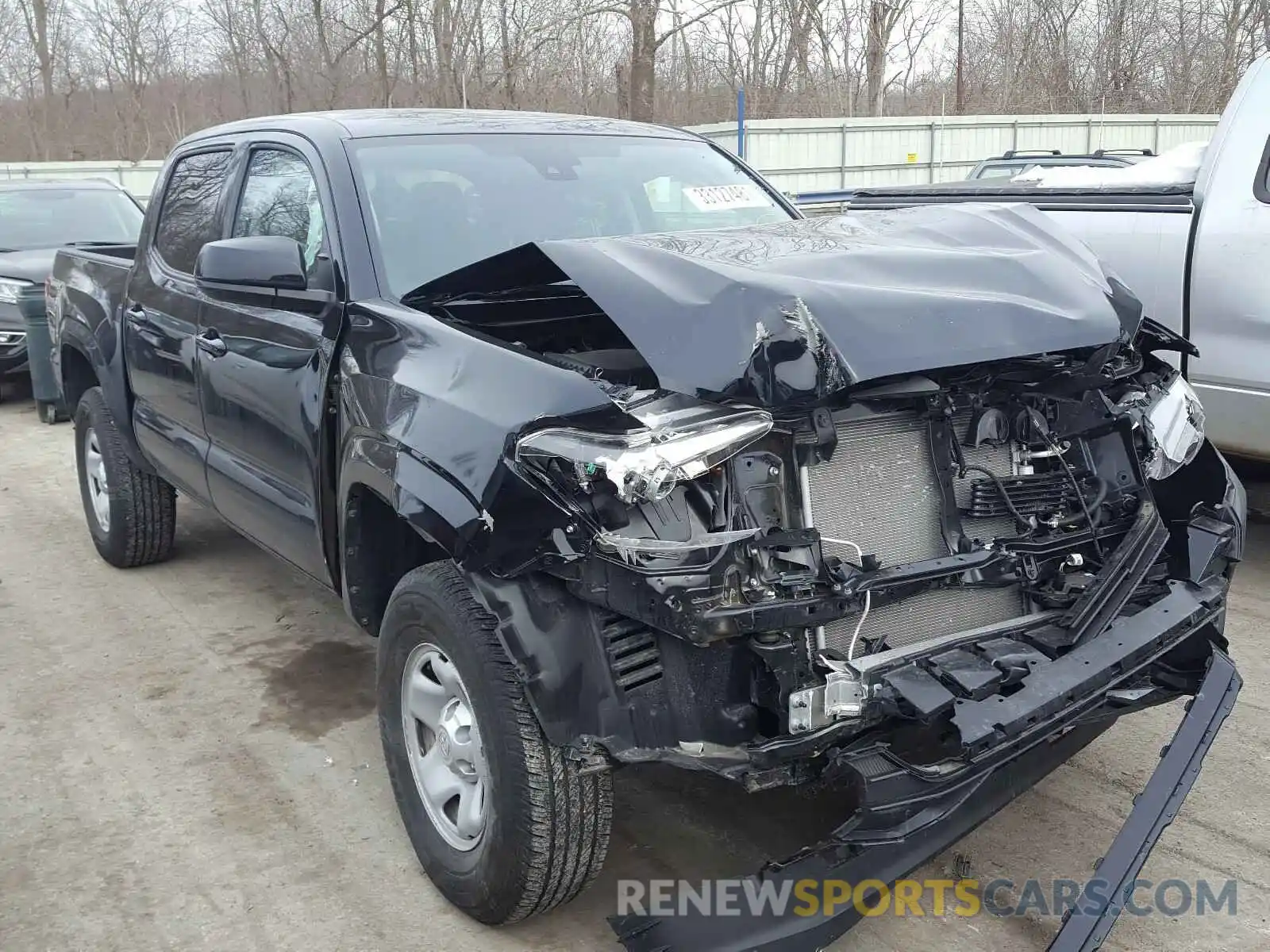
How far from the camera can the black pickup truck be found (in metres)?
2.36

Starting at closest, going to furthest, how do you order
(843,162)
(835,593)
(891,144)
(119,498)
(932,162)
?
(835,593) → (119,498) → (843,162) → (891,144) → (932,162)

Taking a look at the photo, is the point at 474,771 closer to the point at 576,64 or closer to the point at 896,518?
the point at 896,518

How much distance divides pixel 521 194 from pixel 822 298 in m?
1.49

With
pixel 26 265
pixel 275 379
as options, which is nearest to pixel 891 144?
pixel 26 265

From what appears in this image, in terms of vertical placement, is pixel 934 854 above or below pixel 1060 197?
below

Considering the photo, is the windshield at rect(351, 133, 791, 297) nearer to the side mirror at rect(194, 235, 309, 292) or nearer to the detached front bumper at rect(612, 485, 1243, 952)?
the side mirror at rect(194, 235, 309, 292)

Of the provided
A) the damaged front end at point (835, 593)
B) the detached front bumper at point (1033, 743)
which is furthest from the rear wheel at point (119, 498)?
Answer: the detached front bumper at point (1033, 743)

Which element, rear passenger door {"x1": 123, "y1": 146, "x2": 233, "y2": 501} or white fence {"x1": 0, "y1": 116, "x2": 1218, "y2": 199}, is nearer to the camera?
rear passenger door {"x1": 123, "y1": 146, "x2": 233, "y2": 501}

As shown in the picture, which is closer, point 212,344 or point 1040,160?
point 212,344

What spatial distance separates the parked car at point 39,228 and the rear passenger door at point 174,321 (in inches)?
219

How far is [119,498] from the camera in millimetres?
5402

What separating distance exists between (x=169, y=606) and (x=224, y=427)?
1.53m

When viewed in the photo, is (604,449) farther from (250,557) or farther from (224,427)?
(250,557)

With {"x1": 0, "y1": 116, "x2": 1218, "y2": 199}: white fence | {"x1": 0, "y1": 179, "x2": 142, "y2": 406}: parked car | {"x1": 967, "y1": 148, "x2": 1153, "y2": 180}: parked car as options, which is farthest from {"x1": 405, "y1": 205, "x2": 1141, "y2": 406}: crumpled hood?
{"x1": 0, "y1": 116, "x2": 1218, "y2": 199}: white fence
